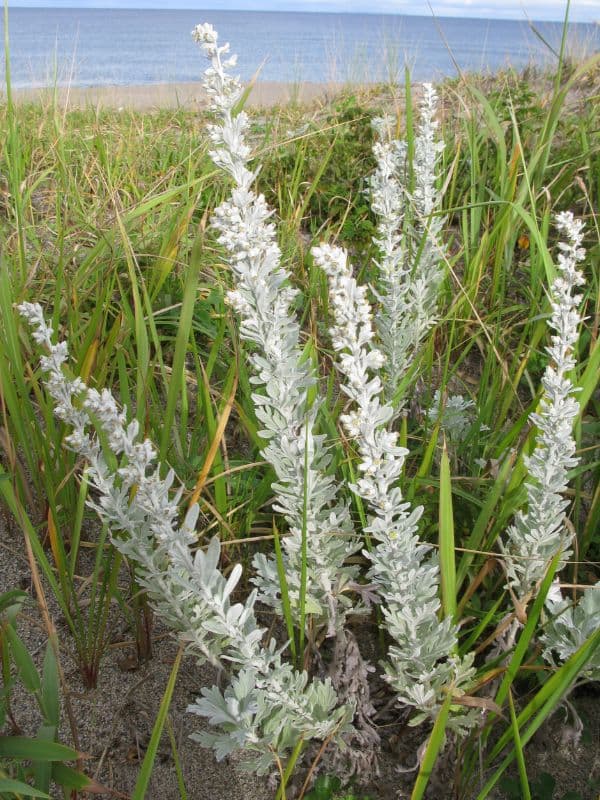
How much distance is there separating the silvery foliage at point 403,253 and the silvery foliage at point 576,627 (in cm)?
69

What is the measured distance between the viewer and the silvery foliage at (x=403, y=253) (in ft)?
6.57

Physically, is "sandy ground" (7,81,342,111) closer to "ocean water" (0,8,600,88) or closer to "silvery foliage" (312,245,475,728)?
"ocean water" (0,8,600,88)

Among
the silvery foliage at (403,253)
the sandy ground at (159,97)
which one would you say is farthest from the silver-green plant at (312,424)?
the sandy ground at (159,97)

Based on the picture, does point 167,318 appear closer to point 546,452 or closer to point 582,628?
point 546,452

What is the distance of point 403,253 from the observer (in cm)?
220

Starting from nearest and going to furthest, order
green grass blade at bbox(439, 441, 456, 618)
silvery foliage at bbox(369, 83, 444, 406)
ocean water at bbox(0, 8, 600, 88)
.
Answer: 1. green grass blade at bbox(439, 441, 456, 618)
2. silvery foliage at bbox(369, 83, 444, 406)
3. ocean water at bbox(0, 8, 600, 88)

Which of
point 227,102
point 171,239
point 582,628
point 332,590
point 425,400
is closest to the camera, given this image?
point 227,102

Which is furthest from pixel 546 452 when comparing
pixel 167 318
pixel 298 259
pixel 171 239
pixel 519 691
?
pixel 298 259

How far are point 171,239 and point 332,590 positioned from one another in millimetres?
1463

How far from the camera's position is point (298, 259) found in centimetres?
320

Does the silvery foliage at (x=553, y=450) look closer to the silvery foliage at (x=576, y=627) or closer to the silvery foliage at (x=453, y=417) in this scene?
the silvery foliage at (x=576, y=627)

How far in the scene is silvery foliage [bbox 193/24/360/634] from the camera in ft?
3.38

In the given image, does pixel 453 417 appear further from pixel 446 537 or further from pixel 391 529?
pixel 391 529

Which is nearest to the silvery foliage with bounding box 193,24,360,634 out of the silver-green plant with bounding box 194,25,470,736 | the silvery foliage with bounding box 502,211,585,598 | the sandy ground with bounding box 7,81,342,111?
the silver-green plant with bounding box 194,25,470,736
